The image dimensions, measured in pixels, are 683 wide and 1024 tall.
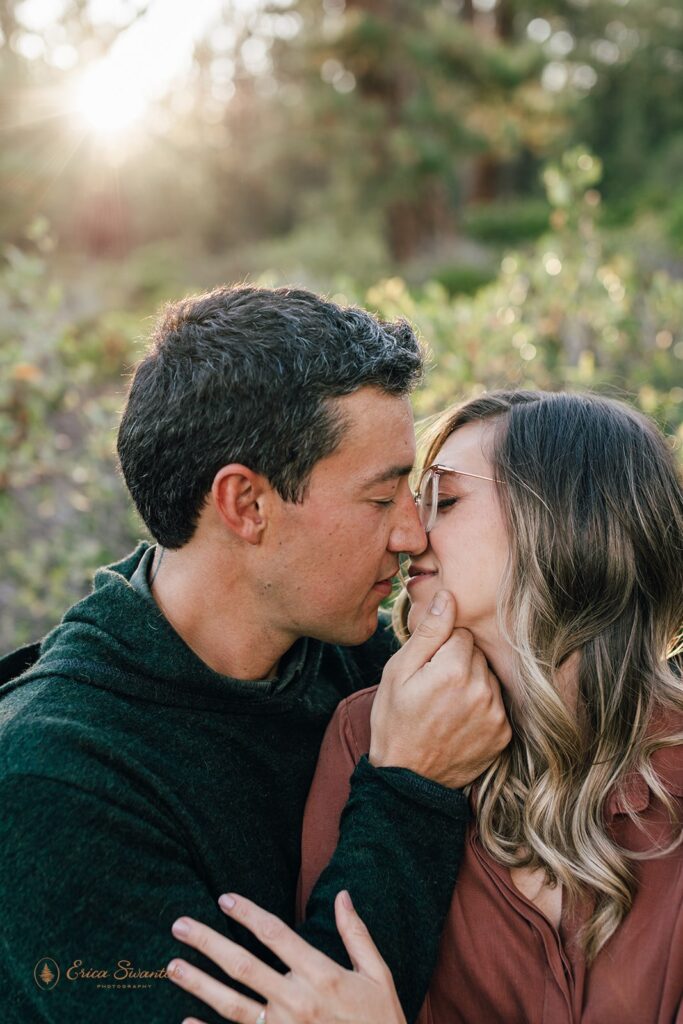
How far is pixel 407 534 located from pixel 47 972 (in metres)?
A: 1.30

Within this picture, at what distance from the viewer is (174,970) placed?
1969mm

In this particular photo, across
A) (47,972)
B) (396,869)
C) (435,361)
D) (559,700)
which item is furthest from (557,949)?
(435,361)

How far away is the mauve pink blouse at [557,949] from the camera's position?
2148 millimetres

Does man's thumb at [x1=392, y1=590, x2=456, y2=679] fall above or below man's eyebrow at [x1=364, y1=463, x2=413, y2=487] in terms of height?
below

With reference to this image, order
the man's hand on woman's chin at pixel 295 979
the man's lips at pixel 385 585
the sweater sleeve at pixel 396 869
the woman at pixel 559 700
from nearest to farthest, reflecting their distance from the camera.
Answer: the man's hand on woman's chin at pixel 295 979
the sweater sleeve at pixel 396 869
the woman at pixel 559 700
the man's lips at pixel 385 585

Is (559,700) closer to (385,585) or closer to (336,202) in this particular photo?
(385,585)

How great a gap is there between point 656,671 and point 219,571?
1147mm

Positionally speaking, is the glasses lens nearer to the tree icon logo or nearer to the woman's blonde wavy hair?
the woman's blonde wavy hair

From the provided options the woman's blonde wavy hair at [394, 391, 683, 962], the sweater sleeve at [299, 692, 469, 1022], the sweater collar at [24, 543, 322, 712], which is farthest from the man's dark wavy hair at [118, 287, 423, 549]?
the sweater sleeve at [299, 692, 469, 1022]

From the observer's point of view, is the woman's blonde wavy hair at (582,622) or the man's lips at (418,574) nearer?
the woman's blonde wavy hair at (582,622)

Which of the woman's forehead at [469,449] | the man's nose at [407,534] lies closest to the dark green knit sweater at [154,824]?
the man's nose at [407,534]

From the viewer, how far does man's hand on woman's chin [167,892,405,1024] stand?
75.5 inches

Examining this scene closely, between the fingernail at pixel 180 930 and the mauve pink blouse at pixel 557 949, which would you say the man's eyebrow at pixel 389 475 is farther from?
the fingernail at pixel 180 930

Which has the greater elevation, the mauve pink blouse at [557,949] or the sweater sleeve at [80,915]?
the sweater sleeve at [80,915]
